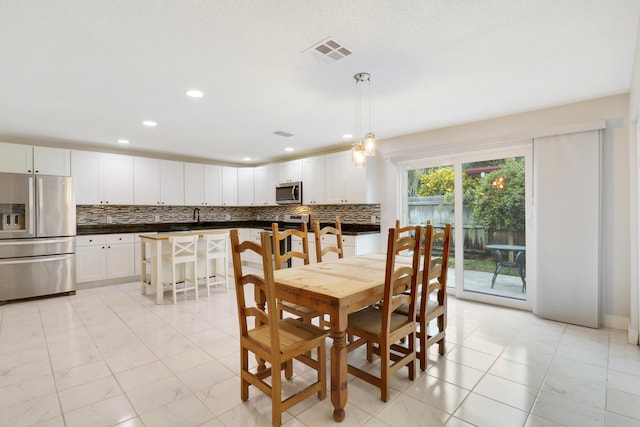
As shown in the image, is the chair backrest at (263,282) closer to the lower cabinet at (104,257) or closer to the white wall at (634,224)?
the white wall at (634,224)

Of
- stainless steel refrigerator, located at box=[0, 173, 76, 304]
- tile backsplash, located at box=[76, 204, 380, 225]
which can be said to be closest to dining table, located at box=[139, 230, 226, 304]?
stainless steel refrigerator, located at box=[0, 173, 76, 304]

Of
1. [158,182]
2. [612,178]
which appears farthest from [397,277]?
[158,182]

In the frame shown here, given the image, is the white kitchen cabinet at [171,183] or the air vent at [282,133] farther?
the white kitchen cabinet at [171,183]

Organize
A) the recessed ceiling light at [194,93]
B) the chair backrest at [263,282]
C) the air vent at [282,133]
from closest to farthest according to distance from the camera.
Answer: the chair backrest at [263,282], the recessed ceiling light at [194,93], the air vent at [282,133]

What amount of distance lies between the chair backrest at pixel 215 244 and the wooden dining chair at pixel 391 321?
275cm

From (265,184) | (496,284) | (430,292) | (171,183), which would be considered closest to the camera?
(430,292)

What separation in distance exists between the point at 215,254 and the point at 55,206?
2.34 meters

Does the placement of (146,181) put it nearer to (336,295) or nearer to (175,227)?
(175,227)

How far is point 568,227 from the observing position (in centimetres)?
329

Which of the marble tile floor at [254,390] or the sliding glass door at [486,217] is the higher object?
the sliding glass door at [486,217]

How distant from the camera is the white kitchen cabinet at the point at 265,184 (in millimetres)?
6480

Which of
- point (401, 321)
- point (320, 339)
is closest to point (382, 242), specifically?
point (401, 321)

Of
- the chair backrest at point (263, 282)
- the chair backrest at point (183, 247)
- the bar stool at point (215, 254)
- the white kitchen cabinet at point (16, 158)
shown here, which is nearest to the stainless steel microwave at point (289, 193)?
the bar stool at point (215, 254)

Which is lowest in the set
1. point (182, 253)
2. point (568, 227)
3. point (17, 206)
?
point (182, 253)
